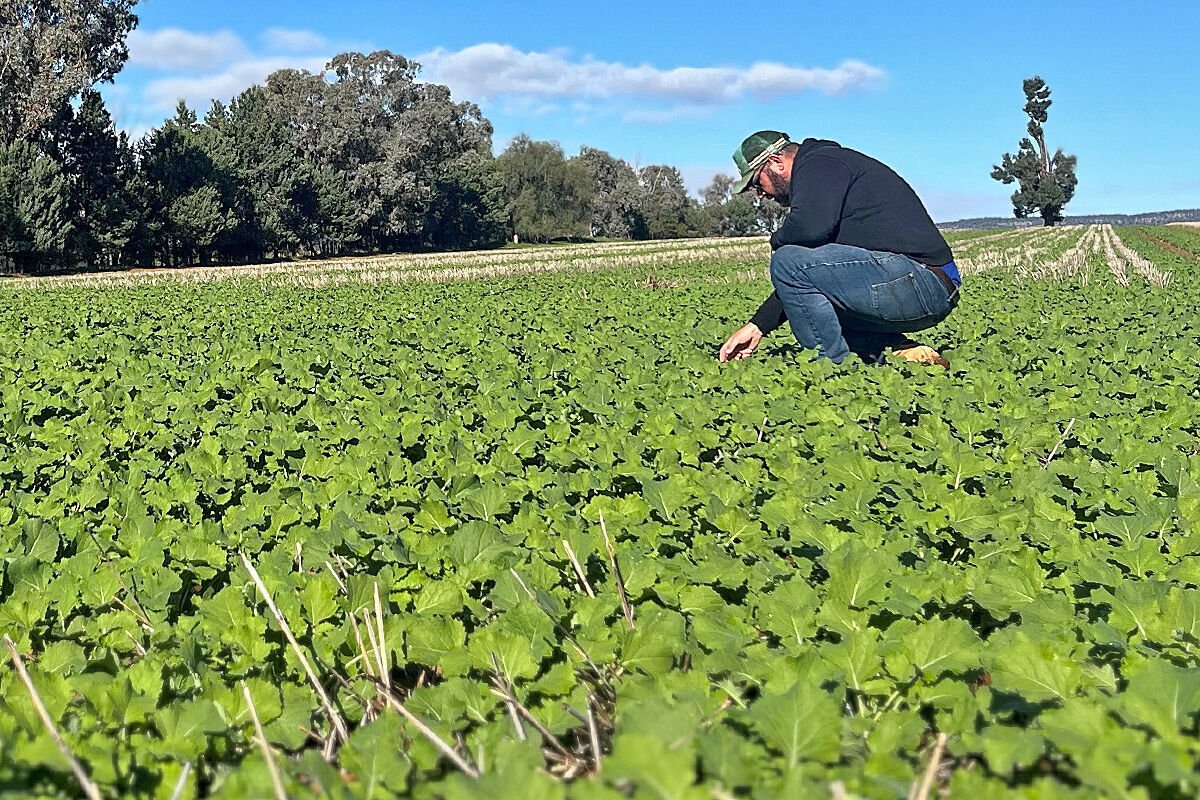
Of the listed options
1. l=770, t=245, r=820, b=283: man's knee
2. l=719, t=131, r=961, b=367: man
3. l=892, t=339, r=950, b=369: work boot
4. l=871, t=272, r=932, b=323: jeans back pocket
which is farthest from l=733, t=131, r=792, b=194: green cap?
l=892, t=339, r=950, b=369: work boot

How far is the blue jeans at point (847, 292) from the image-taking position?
5.89 metres

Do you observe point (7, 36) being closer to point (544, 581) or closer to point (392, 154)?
point (392, 154)

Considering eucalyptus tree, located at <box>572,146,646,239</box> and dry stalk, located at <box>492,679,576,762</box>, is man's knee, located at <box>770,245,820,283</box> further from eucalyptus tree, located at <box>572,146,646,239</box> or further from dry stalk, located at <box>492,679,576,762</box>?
eucalyptus tree, located at <box>572,146,646,239</box>

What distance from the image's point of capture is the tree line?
36.5 m

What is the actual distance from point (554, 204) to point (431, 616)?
92.2 meters

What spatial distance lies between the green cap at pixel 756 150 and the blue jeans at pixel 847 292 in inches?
22.9

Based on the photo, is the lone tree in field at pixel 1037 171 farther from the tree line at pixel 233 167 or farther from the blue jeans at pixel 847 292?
the blue jeans at pixel 847 292

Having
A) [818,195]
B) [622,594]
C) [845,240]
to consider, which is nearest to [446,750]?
[622,594]

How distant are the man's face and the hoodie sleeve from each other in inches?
5.7

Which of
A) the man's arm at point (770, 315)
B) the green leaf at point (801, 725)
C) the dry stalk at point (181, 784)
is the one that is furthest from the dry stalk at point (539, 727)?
the man's arm at point (770, 315)

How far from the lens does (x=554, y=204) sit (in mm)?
92125

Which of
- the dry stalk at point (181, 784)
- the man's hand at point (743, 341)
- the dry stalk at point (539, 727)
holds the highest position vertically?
the man's hand at point (743, 341)

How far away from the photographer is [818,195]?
5680mm

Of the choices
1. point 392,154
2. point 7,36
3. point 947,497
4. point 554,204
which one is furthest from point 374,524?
point 554,204
